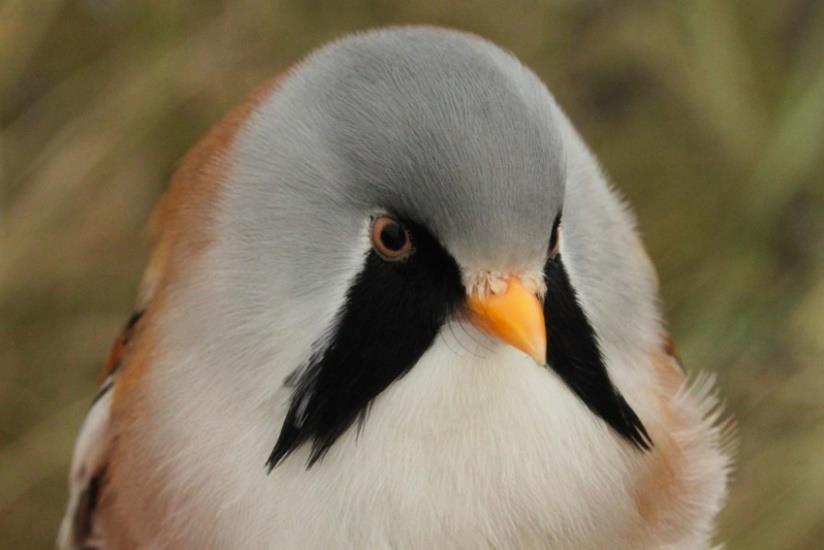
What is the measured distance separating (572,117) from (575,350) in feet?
6.86

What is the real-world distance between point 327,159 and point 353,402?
31 centimetres

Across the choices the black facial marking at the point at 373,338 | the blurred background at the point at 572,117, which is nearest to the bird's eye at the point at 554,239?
the black facial marking at the point at 373,338

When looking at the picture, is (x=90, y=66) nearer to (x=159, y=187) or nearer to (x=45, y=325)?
(x=159, y=187)

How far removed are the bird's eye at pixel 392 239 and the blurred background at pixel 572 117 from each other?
1569mm

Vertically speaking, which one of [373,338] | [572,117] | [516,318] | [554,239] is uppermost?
[572,117]

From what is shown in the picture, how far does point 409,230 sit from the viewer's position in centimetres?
181

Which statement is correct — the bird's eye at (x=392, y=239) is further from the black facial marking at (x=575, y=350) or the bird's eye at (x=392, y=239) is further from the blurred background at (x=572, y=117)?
the blurred background at (x=572, y=117)

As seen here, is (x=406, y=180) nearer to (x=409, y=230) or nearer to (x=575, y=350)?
(x=409, y=230)

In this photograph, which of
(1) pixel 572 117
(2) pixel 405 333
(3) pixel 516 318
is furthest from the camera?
(1) pixel 572 117

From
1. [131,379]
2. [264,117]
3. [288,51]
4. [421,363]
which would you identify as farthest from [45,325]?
[421,363]

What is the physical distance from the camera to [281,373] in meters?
1.95

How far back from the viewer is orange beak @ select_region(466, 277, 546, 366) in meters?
1.76

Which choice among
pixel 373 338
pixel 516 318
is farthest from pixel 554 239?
pixel 373 338

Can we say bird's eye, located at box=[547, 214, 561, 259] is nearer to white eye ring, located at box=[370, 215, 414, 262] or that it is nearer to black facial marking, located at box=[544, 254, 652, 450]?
black facial marking, located at box=[544, 254, 652, 450]
